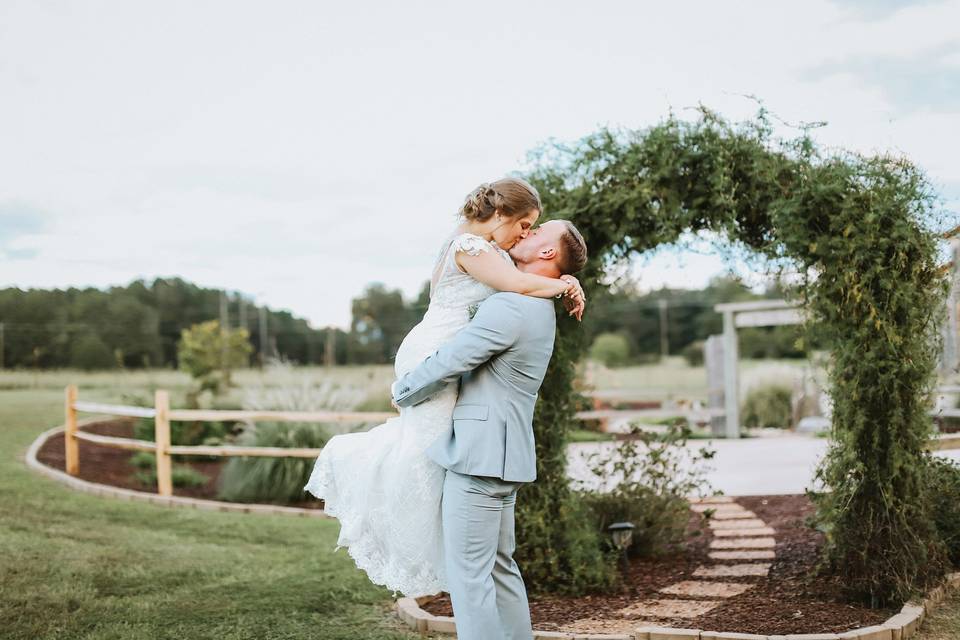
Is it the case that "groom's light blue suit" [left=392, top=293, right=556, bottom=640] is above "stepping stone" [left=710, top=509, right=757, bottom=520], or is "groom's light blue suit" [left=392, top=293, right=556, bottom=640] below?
above

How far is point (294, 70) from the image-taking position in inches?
390

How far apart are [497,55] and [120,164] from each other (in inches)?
300

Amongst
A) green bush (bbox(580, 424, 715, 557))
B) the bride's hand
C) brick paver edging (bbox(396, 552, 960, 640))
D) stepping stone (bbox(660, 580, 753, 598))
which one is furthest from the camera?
green bush (bbox(580, 424, 715, 557))

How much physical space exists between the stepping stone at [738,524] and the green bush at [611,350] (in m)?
22.5

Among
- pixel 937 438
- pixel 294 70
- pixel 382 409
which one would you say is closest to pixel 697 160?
pixel 937 438

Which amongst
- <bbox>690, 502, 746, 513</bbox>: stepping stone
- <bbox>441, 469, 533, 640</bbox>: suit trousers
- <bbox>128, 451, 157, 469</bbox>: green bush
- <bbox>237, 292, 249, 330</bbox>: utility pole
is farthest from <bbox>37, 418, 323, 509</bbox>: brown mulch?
<bbox>237, 292, 249, 330</bbox>: utility pole

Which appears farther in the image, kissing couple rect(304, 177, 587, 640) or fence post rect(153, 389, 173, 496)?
fence post rect(153, 389, 173, 496)

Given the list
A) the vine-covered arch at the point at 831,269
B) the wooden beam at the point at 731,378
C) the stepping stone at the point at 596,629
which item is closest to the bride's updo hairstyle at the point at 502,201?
the vine-covered arch at the point at 831,269

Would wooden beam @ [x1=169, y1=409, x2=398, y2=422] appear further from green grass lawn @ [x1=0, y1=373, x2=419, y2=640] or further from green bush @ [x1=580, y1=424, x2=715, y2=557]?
green bush @ [x1=580, y1=424, x2=715, y2=557]

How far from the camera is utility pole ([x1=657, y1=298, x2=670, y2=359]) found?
34.8 metres

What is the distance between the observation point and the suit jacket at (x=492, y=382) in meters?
2.66

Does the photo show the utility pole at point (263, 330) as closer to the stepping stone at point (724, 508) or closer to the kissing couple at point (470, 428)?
the stepping stone at point (724, 508)

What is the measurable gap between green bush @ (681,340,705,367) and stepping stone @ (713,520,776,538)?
82.2ft

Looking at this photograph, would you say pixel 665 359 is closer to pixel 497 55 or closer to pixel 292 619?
pixel 497 55
